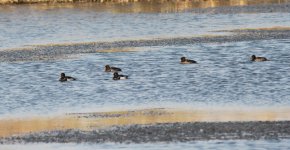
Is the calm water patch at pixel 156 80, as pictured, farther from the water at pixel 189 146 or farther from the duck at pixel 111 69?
the water at pixel 189 146

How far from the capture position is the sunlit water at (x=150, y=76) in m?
22.7

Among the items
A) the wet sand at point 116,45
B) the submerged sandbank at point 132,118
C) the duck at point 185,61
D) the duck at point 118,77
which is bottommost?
the wet sand at point 116,45

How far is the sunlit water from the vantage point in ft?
74.5

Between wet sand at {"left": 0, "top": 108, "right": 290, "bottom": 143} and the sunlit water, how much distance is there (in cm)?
67

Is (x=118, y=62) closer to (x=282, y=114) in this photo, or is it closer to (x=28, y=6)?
(x=282, y=114)

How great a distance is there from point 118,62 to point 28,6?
34.5 m

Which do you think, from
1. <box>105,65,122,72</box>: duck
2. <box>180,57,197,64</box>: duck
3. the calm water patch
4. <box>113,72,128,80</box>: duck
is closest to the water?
the calm water patch

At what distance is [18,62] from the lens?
33938 mm

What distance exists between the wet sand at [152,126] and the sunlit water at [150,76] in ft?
2.19

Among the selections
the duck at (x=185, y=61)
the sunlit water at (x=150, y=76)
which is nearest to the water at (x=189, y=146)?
the sunlit water at (x=150, y=76)

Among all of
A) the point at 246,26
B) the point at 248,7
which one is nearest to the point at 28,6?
the point at 248,7

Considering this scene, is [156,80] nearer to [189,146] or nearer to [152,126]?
[152,126]

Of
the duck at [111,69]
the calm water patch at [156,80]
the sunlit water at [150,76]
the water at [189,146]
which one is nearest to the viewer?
the water at [189,146]

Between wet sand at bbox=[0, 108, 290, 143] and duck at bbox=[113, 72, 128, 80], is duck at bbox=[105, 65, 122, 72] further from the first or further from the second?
wet sand at bbox=[0, 108, 290, 143]
